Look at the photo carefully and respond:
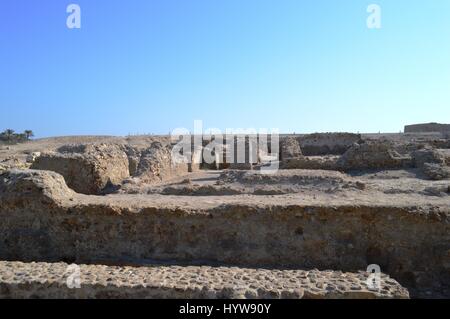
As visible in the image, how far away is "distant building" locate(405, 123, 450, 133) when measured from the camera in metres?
A: 31.4

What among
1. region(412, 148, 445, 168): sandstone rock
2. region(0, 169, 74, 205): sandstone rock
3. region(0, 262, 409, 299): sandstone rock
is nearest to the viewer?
region(0, 262, 409, 299): sandstone rock

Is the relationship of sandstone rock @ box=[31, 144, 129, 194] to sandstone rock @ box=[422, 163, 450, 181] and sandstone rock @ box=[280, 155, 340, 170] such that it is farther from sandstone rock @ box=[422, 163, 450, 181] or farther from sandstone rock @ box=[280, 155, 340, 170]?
sandstone rock @ box=[422, 163, 450, 181]

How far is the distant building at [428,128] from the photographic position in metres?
31.4

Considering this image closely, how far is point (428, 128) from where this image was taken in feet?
106

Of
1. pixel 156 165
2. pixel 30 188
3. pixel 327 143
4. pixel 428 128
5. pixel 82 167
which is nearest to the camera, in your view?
pixel 30 188

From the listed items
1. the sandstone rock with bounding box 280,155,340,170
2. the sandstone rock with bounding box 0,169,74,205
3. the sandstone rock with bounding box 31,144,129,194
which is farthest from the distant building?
the sandstone rock with bounding box 0,169,74,205

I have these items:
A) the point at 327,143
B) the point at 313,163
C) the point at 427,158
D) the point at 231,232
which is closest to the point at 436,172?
the point at 427,158

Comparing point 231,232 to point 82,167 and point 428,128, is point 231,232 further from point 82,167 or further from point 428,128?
point 428,128

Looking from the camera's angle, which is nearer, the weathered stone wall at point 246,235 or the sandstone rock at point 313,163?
the weathered stone wall at point 246,235

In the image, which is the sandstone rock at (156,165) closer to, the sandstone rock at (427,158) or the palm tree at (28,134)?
the sandstone rock at (427,158)

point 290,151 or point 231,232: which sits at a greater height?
point 290,151

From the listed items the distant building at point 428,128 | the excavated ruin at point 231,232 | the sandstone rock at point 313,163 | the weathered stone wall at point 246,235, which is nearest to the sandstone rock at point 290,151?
the sandstone rock at point 313,163
